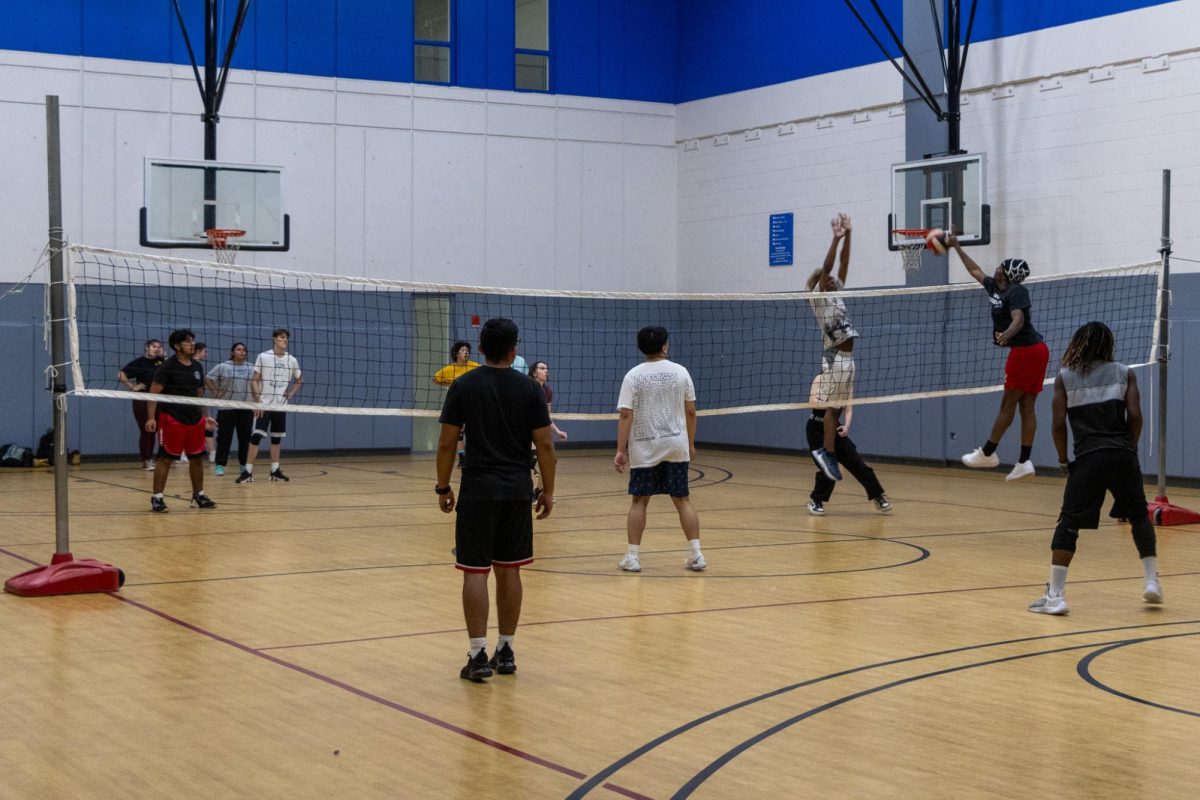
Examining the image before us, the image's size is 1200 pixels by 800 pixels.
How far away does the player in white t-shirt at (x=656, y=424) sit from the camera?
30.5 ft

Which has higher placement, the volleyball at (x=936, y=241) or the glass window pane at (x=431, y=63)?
the glass window pane at (x=431, y=63)

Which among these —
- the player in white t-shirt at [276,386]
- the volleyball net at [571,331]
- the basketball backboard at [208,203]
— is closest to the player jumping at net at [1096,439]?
Answer: the volleyball net at [571,331]

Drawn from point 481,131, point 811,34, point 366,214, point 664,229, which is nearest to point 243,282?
point 366,214

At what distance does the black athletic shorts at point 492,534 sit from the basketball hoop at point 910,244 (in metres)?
12.7

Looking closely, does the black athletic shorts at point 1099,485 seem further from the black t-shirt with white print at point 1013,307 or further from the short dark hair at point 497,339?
the black t-shirt with white print at point 1013,307

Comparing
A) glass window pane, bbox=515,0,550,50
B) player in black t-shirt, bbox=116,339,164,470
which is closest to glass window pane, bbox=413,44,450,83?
glass window pane, bbox=515,0,550,50

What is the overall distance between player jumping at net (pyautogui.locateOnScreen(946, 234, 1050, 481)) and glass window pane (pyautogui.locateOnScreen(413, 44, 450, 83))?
12.5m

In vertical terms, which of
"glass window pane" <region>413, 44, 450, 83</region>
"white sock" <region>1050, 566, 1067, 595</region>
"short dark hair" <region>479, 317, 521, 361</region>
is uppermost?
"glass window pane" <region>413, 44, 450, 83</region>

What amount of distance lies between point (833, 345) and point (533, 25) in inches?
475

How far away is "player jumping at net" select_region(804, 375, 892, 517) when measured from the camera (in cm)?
1298

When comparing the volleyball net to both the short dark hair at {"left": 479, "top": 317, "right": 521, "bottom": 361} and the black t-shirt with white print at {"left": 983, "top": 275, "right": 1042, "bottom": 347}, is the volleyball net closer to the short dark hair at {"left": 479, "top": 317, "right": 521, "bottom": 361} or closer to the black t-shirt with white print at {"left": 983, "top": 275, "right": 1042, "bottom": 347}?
the black t-shirt with white print at {"left": 983, "top": 275, "right": 1042, "bottom": 347}

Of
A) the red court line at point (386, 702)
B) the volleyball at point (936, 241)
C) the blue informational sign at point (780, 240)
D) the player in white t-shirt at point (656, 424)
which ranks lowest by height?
the red court line at point (386, 702)

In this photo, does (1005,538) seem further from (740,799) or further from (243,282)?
(243,282)

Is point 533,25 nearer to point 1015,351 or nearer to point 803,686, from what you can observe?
point 1015,351
